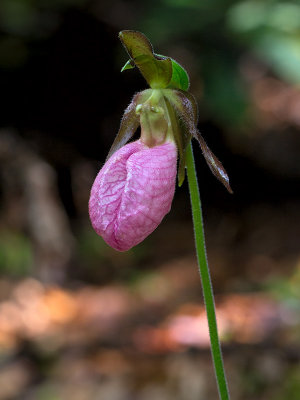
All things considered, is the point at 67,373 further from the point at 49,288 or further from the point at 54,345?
the point at 49,288

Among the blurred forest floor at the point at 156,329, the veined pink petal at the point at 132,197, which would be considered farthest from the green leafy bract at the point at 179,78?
the blurred forest floor at the point at 156,329

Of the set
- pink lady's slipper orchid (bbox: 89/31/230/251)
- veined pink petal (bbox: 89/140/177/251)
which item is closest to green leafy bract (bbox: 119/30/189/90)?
pink lady's slipper orchid (bbox: 89/31/230/251)

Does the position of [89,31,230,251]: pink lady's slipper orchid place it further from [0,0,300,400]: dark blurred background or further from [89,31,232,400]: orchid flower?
[0,0,300,400]: dark blurred background

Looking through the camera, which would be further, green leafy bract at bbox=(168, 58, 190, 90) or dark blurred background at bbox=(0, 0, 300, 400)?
dark blurred background at bbox=(0, 0, 300, 400)

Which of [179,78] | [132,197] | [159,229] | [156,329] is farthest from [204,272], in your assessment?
[159,229]

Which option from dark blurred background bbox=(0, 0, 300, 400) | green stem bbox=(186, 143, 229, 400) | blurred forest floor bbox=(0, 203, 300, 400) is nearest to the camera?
green stem bbox=(186, 143, 229, 400)

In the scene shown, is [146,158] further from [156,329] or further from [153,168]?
[156,329]
